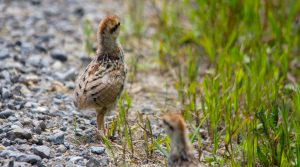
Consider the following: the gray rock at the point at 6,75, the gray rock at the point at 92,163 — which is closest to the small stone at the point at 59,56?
the gray rock at the point at 6,75

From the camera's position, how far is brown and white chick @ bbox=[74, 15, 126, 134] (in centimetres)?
591

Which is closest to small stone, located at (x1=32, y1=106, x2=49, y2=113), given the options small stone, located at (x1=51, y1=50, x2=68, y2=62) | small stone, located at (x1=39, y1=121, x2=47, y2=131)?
small stone, located at (x1=39, y1=121, x2=47, y2=131)

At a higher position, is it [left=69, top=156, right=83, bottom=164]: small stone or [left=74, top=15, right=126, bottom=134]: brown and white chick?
[left=74, top=15, right=126, bottom=134]: brown and white chick

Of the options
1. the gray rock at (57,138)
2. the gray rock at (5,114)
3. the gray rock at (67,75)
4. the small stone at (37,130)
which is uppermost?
the gray rock at (67,75)

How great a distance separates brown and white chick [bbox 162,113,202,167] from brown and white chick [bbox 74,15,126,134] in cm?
99

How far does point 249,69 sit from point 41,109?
2.18 meters

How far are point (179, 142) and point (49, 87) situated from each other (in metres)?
2.79

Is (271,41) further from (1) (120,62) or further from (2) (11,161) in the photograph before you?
(2) (11,161)

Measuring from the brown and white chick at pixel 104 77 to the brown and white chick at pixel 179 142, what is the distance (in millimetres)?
988

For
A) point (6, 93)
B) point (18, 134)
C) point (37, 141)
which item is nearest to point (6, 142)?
point (18, 134)

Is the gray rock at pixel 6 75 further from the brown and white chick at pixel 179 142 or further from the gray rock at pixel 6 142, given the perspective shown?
the brown and white chick at pixel 179 142

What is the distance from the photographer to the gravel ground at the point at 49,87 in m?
5.74

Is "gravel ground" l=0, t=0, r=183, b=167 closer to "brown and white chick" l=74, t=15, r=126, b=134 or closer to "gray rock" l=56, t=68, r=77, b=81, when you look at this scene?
"gray rock" l=56, t=68, r=77, b=81

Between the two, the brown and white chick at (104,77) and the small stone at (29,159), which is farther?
the brown and white chick at (104,77)
